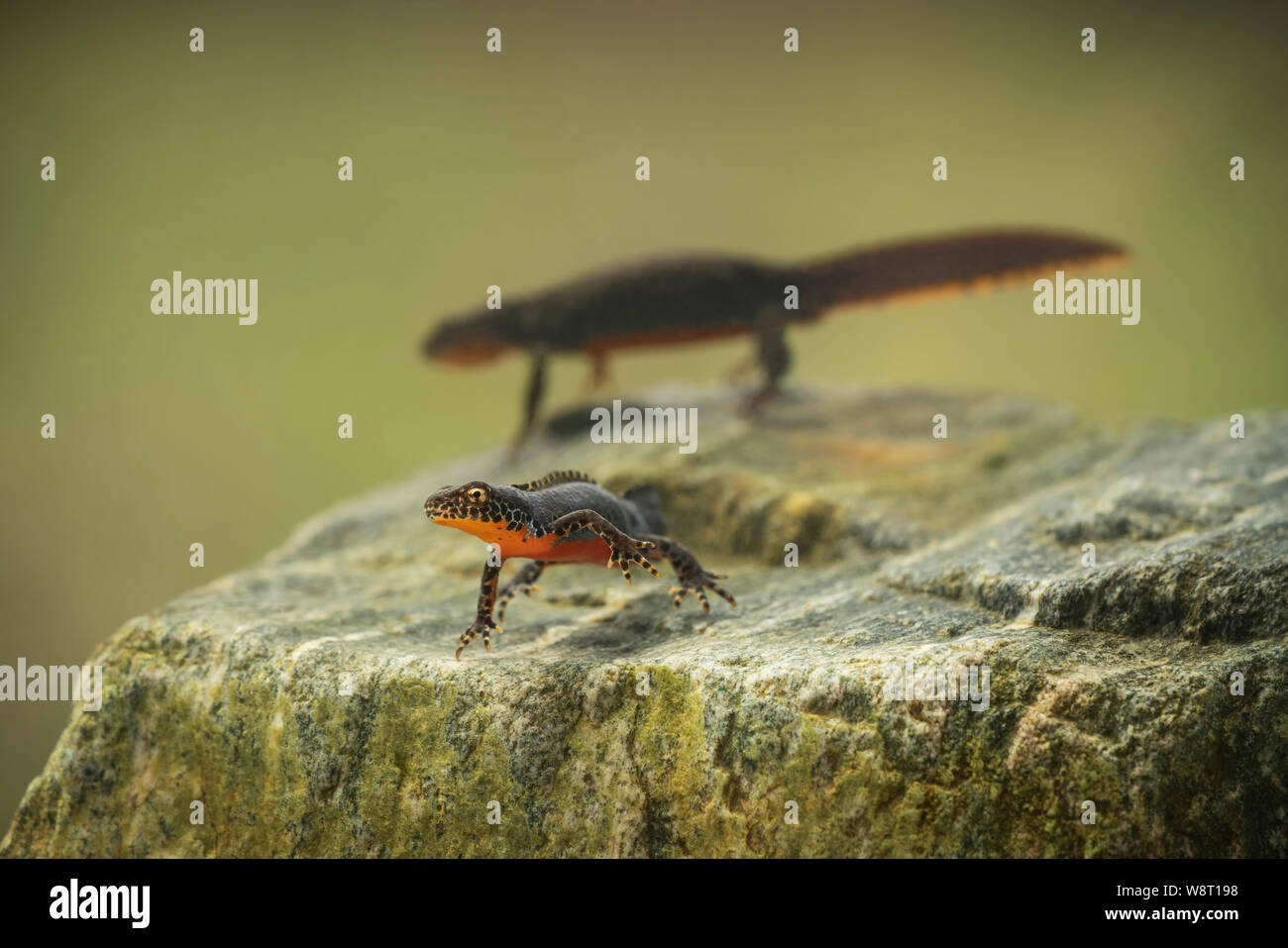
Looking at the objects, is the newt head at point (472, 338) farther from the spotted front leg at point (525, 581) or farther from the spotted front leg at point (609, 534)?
the spotted front leg at point (609, 534)

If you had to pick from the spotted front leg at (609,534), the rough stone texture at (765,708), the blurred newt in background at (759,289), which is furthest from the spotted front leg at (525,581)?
the blurred newt in background at (759,289)

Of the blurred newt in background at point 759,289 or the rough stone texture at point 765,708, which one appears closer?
the rough stone texture at point 765,708

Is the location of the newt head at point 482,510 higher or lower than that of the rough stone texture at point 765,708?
higher

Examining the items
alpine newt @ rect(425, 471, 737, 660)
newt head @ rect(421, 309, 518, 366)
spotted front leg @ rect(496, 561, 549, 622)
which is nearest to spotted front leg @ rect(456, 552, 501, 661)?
alpine newt @ rect(425, 471, 737, 660)

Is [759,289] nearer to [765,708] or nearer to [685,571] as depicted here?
[685,571]

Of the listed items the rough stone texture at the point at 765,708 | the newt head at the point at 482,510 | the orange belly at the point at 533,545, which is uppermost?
the newt head at the point at 482,510

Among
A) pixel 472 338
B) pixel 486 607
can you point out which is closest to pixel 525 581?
pixel 486 607
